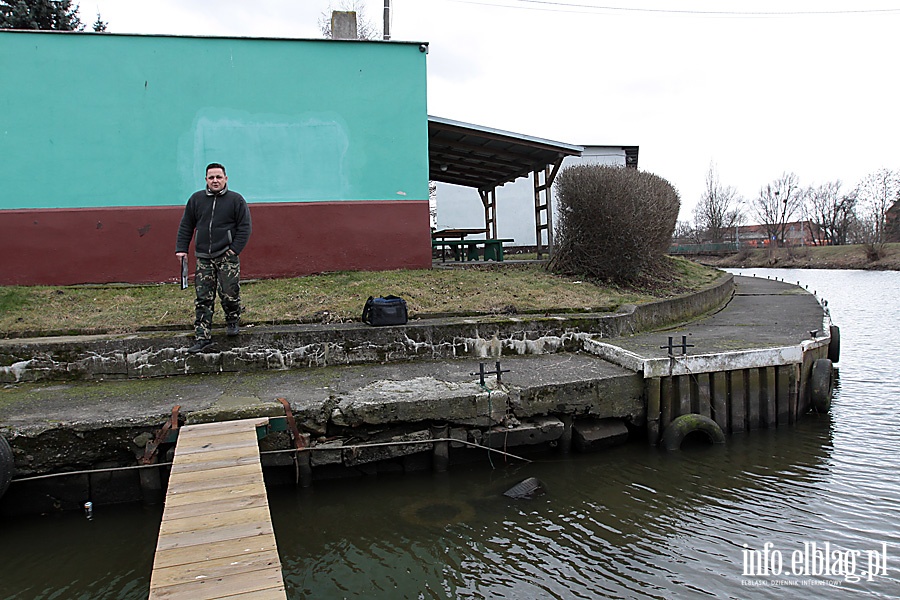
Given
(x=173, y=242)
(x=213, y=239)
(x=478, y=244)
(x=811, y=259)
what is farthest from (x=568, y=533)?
(x=811, y=259)

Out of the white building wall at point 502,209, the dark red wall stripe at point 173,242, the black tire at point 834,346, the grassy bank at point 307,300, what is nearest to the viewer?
the grassy bank at point 307,300

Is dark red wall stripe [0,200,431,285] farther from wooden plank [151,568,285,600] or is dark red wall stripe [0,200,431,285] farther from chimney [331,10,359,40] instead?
wooden plank [151,568,285,600]

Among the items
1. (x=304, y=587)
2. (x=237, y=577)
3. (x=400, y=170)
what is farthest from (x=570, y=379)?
(x=400, y=170)

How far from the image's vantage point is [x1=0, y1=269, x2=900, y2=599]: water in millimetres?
4133

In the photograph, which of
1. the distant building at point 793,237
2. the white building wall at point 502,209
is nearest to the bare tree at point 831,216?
the distant building at point 793,237

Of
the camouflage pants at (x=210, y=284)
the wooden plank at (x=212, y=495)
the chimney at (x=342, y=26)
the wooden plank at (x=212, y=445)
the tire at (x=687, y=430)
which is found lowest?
the tire at (x=687, y=430)

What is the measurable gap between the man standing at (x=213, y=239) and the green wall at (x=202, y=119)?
176 inches

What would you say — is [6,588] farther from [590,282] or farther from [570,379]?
[590,282]

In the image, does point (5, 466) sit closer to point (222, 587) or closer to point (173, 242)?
point (222, 587)

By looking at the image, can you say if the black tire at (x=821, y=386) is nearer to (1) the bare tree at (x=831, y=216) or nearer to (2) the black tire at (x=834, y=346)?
(2) the black tire at (x=834, y=346)

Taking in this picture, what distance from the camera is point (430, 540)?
4.68m

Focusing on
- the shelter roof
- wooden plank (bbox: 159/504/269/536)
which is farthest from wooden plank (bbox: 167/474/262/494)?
the shelter roof

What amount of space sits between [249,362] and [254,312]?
123 centimetres

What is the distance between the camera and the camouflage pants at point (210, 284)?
21.6 feet
